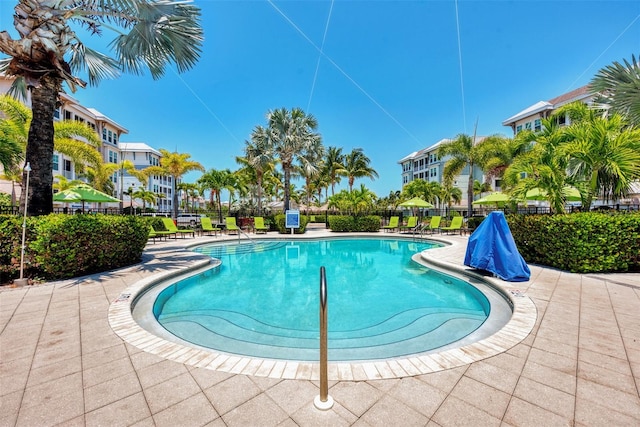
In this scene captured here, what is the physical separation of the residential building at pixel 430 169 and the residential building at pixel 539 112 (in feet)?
24.7

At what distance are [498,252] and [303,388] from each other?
229 inches

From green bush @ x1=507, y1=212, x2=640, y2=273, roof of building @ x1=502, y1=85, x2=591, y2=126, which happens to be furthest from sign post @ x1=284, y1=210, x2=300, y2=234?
roof of building @ x1=502, y1=85, x2=591, y2=126

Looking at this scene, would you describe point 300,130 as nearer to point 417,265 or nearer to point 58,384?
point 417,265

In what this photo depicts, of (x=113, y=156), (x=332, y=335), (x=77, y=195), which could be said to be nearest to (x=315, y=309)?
(x=332, y=335)

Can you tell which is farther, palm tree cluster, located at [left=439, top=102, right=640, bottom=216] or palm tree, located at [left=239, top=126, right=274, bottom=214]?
palm tree, located at [left=239, top=126, right=274, bottom=214]

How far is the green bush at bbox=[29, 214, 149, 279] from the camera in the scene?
5.71 metres

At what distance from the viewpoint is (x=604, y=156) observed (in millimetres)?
6852

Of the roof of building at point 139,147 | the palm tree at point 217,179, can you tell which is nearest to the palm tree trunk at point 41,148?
the palm tree at point 217,179

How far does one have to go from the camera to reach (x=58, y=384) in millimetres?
2354

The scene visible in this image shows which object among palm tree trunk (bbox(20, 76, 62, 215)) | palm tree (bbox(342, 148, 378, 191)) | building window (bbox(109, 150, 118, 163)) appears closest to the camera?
palm tree trunk (bbox(20, 76, 62, 215))

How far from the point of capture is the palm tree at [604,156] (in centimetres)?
649

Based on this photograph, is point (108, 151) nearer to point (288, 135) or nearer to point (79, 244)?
point (288, 135)

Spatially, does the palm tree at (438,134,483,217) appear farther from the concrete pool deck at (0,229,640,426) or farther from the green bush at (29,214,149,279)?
the green bush at (29,214,149,279)

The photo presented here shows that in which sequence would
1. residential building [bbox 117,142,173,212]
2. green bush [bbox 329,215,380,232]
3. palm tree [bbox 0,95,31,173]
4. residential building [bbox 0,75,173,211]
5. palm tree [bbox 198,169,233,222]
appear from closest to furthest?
palm tree [bbox 0,95,31,173]
green bush [bbox 329,215,380,232]
residential building [bbox 0,75,173,211]
palm tree [bbox 198,169,233,222]
residential building [bbox 117,142,173,212]
